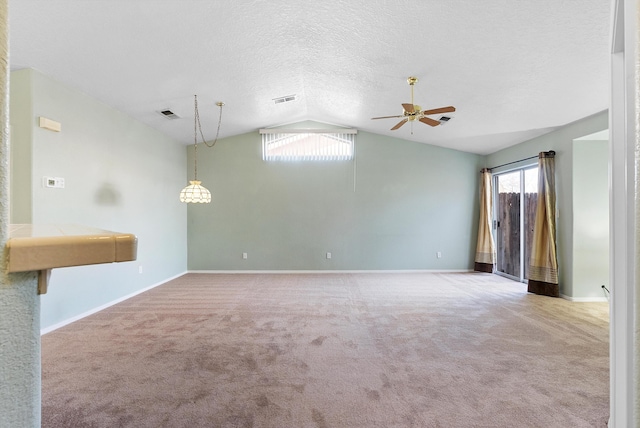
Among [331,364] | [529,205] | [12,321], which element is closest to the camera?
[12,321]

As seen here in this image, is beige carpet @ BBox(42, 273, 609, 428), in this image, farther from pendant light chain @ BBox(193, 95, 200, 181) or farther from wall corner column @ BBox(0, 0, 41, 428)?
pendant light chain @ BBox(193, 95, 200, 181)

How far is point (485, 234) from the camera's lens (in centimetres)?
666

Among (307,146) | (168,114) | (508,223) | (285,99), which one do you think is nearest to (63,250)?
(168,114)

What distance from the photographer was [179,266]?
256 inches

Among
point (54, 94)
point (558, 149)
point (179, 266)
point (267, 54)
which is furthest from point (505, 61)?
point (179, 266)

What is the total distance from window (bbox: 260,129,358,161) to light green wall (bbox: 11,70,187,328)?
6.50ft

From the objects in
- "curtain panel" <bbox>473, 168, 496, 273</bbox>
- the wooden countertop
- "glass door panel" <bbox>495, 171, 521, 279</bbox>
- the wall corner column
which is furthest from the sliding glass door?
the wall corner column

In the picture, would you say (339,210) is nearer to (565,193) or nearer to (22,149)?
(565,193)

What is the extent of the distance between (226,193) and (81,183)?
313 centimetres

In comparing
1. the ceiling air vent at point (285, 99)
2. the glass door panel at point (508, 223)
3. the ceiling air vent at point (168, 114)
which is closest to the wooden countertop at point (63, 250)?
the ceiling air vent at point (168, 114)

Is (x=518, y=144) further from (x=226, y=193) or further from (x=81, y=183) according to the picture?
(x=81, y=183)

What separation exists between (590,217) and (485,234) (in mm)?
2126

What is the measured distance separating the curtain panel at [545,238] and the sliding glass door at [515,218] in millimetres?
613

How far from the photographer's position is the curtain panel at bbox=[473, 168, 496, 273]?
21.7ft
